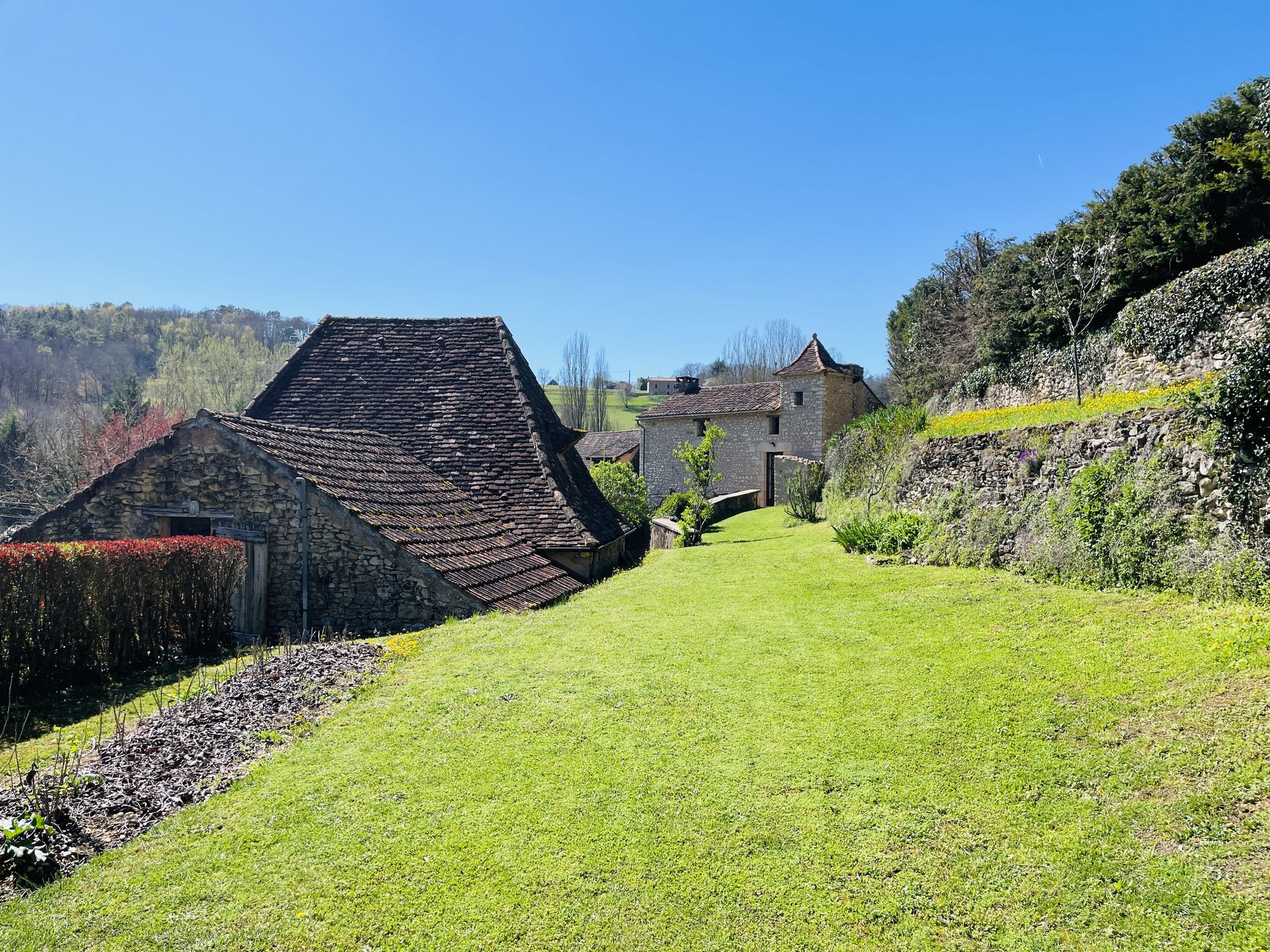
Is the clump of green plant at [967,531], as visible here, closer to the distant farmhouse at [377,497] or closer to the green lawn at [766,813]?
the green lawn at [766,813]

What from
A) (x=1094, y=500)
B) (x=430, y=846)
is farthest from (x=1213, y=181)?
(x=430, y=846)

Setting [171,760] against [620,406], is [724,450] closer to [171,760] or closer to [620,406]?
[171,760]

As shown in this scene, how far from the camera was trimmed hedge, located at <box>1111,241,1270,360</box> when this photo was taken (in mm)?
15234

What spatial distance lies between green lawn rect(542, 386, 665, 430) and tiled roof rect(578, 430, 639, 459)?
18.1 meters

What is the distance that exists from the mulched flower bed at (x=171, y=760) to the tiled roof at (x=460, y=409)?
681cm

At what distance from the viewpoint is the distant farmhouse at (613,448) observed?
156 feet

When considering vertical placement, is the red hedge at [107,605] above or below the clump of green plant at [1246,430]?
below

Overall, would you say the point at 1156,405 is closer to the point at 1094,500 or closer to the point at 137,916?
the point at 1094,500

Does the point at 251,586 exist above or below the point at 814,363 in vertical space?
below

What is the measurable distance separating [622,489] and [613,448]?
22.7 m

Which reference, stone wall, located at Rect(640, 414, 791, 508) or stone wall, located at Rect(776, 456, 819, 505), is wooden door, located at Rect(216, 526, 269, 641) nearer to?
stone wall, located at Rect(776, 456, 819, 505)

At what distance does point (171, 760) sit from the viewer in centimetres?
532

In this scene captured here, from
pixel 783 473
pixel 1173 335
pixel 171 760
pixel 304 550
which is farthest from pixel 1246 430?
pixel 783 473

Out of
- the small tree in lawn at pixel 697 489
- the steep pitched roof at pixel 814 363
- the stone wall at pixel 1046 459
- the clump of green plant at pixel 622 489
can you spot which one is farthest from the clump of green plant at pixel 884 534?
the steep pitched roof at pixel 814 363
